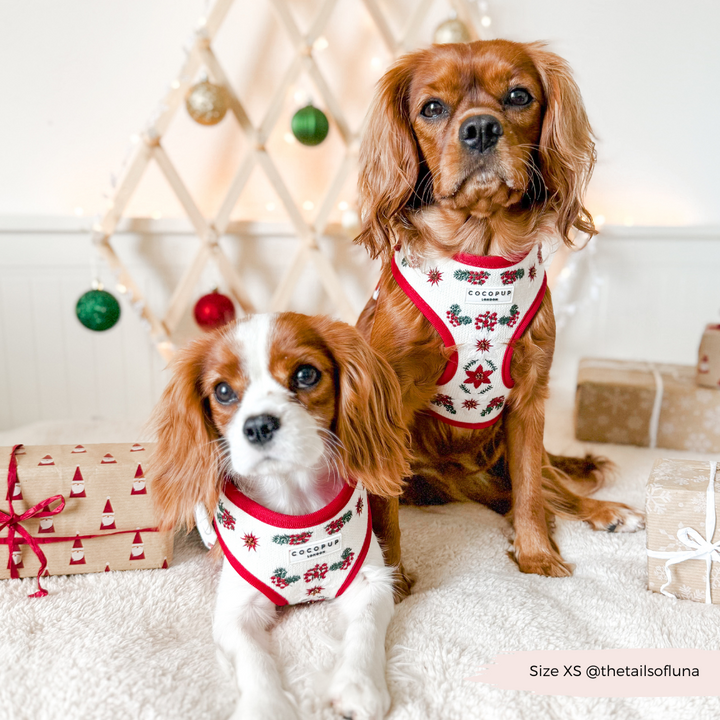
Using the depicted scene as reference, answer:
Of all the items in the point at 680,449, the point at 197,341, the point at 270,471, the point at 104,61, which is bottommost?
the point at 680,449

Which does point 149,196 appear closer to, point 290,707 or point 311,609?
point 311,609

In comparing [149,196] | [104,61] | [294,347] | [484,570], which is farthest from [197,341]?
[104,61]

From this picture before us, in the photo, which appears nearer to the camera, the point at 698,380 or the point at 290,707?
the point at 290,707

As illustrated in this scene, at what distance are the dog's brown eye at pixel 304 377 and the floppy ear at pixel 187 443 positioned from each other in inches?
5.8

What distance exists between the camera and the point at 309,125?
188cm

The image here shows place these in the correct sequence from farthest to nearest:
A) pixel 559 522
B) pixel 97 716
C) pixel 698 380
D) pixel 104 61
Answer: pixel 104 61 < pixel 698 380 < pixel 559 522 < pixel 97 716

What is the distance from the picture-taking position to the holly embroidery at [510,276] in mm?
1132

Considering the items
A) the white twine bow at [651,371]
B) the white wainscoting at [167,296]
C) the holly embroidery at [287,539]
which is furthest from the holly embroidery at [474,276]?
the white wainscoting at [167,296]

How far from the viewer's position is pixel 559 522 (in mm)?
1378

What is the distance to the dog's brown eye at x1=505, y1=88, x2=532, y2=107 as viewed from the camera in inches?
43.1

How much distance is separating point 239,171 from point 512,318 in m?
1.18

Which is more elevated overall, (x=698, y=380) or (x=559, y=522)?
(x=698, y=380)

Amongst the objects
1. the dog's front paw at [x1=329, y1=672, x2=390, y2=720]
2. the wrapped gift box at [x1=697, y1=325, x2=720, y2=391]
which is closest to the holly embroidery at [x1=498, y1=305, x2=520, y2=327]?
the dog's front paw at [x1=329, y1=672, x2=390, y2=720]

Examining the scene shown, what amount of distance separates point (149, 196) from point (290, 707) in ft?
5.77
